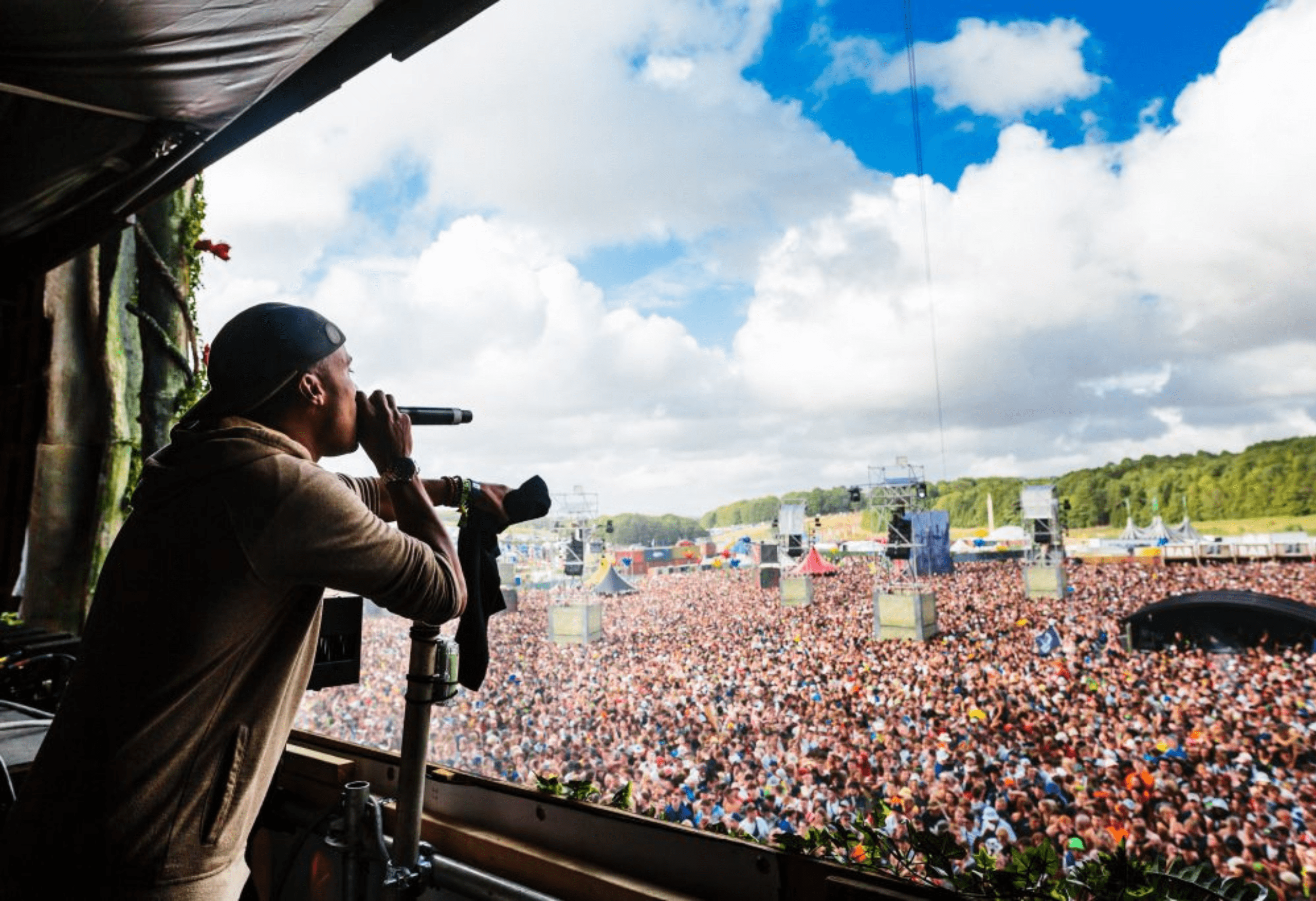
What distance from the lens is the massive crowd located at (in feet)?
7.04

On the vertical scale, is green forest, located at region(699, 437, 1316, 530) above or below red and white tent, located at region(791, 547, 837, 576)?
above

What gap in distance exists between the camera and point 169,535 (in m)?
0.65

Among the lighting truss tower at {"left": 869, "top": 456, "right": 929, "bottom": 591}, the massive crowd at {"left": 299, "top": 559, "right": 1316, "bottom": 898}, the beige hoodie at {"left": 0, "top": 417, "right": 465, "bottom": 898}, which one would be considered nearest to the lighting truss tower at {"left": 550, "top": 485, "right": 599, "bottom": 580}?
the massive crowd at {"left": 299, "top": 559, "right": 1316, "bottom": 898}

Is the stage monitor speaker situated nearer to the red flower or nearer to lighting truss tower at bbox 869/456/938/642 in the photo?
lighting truss tower at bbox 869/456/938/642

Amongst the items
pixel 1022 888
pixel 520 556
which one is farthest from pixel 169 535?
pixel 520 556

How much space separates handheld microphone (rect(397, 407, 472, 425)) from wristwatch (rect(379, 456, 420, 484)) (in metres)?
0.14

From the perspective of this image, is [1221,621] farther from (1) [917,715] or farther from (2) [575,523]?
(2) [575,523]

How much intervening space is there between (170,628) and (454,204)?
2.65 meters

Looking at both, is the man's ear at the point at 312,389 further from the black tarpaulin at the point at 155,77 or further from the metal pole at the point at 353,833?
the black tarpaulin at the point at 155,77

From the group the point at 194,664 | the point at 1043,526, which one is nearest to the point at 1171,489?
the point at 1043,526

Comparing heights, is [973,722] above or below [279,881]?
below

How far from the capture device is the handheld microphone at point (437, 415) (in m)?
0.96

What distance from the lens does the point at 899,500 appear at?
2.75 metres

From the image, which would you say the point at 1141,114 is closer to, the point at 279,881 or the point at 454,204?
the point at 454,204
